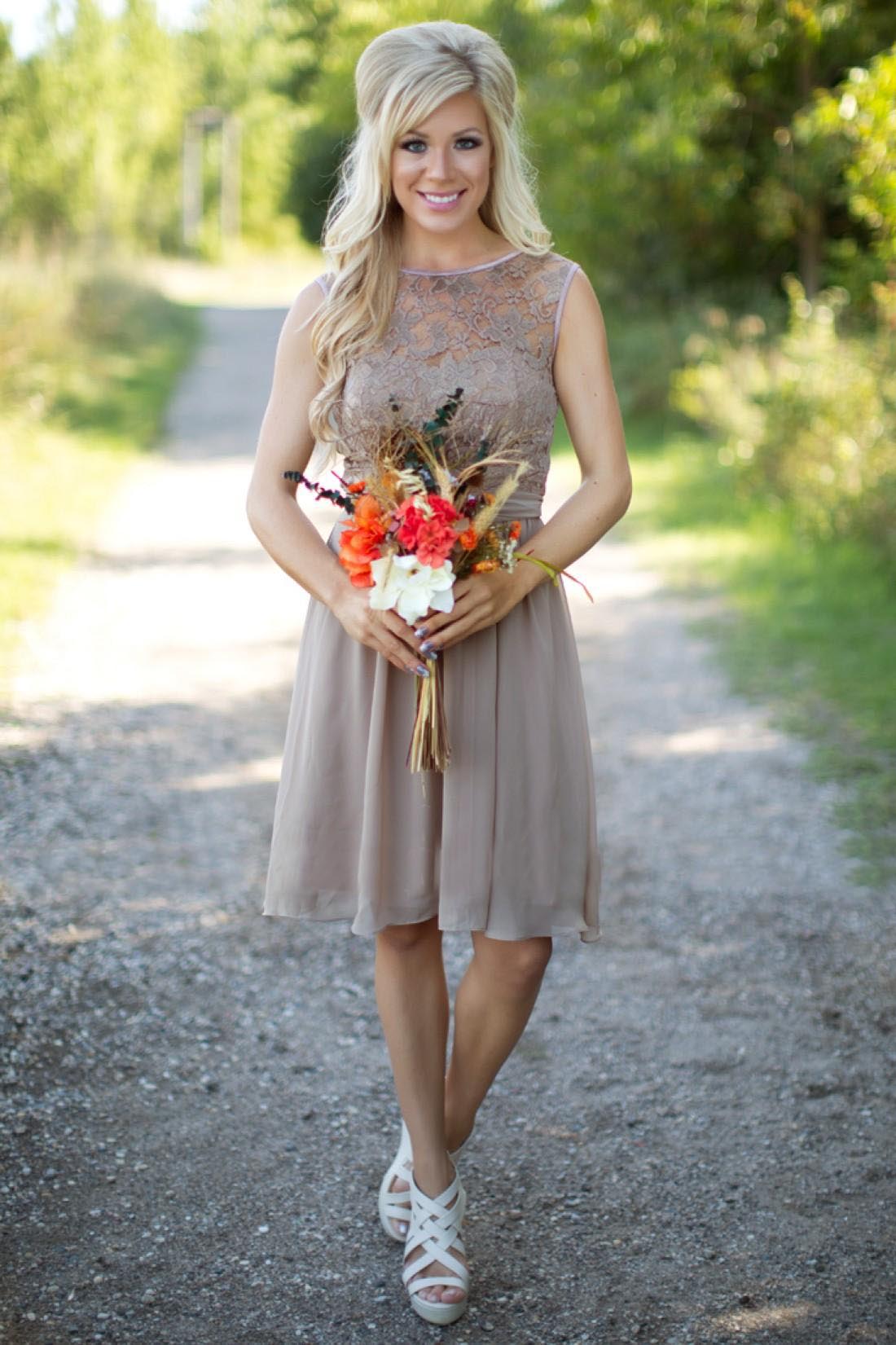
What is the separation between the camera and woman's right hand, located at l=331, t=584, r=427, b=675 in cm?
255

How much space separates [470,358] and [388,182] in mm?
385

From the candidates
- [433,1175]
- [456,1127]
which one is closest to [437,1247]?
[433,1175]

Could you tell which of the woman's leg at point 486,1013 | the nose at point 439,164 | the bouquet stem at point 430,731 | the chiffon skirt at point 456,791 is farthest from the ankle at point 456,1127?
the nose at point 439,164

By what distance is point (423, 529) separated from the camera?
7.91 feet

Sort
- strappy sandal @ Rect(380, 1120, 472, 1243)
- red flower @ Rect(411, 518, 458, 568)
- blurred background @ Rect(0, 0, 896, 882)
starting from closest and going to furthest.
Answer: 1. red flower @ Rect(411, 518, 458, 568)
2. strappy sandal @ Rect(380, 1120, 472, 1243)
3. blurred background @ Rect(0, 0, 896, 882)

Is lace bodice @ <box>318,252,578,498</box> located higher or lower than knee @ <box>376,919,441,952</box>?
higher

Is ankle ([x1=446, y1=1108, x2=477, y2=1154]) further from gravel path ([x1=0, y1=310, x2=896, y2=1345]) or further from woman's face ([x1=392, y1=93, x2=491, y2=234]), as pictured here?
woman's face ([x1=392, y1=93, x2=491, y2=234])

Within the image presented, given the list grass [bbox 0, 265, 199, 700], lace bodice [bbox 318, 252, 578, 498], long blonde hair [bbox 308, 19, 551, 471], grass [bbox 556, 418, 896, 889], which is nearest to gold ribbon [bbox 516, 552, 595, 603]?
lace bodice [bbox 318, 252, 578, 498]

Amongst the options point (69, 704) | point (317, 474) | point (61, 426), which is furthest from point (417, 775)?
point (61, 426)

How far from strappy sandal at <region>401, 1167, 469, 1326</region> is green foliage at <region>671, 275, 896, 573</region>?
250 inches

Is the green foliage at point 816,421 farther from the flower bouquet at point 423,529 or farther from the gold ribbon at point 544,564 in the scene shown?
the flower bouquet at point 423,529

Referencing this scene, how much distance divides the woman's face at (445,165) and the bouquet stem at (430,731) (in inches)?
34.9

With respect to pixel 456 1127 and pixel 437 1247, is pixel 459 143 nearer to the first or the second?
pixel 456 1127

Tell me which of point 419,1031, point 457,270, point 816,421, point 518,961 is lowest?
point 419,1031
